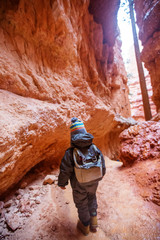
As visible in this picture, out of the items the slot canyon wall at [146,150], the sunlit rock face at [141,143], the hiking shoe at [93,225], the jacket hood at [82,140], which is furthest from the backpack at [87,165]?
the sunlit rock face at [141,143]

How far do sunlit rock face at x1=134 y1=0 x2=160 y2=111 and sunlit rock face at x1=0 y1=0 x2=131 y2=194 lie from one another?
4831 millimetres

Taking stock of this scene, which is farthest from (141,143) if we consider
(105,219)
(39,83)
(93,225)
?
(39,83)

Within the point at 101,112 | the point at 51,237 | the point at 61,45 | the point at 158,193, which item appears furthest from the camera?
the point at 101,112

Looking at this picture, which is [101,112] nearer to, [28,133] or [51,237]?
[28,133]

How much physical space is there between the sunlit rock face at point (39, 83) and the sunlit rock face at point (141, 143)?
47.9 inches

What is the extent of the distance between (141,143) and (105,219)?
2.16m

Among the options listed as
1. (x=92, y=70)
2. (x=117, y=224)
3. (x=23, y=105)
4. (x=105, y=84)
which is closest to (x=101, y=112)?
(x=92, y=70)

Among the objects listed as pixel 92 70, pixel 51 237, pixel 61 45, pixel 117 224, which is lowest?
pixel 117 224

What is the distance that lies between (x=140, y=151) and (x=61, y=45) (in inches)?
137

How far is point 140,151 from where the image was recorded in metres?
3.08

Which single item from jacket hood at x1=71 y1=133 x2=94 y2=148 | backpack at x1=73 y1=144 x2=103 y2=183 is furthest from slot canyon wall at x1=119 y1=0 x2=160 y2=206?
jacket hood at x1=71 y1=133 x2=94 y2=148

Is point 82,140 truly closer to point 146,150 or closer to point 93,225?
point 93,225

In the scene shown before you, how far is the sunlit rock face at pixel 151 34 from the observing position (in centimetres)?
640

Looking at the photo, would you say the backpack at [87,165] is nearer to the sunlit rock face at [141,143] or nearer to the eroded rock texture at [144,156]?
the eroded rock texture at [144,156]
